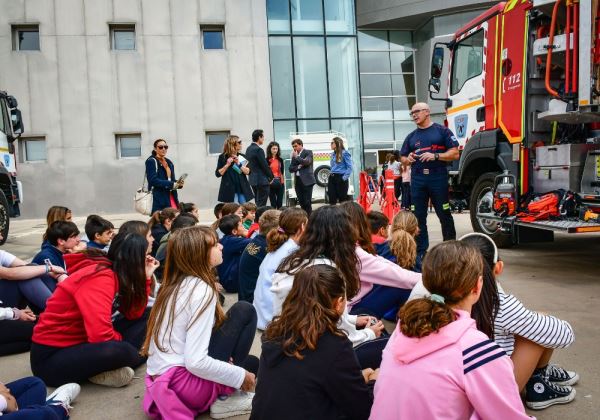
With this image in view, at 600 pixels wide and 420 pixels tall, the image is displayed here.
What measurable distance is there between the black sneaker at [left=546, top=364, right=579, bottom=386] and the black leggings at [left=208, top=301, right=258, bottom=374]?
5.47ft

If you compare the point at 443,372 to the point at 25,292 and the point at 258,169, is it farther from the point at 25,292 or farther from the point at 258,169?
the point at 258,169

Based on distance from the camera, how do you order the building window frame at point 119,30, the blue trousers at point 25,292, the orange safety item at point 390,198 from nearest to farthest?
the blue trousers at point 25,292, the orange safety item at point 390,198, the building window frame at point 119,30

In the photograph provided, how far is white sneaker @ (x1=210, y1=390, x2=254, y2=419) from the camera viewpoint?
2893mm

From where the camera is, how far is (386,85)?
2423 centimetres

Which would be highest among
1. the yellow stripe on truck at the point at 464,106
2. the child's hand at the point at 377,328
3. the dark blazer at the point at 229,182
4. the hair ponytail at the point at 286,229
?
the yellow stripe on truck at the point at 464,106

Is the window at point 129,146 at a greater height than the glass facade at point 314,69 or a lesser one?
lesser

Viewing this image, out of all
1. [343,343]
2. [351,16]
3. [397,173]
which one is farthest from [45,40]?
[343,343]

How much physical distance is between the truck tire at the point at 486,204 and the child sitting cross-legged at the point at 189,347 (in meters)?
5.20

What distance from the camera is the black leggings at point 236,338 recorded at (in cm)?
296

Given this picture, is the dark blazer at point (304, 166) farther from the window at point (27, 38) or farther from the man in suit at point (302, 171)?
the window at point (27, 38)

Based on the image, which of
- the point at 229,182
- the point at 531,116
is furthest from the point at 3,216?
the point at 531,116

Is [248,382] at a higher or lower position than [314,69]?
lower

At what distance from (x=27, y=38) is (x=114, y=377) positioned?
18041 millimetres

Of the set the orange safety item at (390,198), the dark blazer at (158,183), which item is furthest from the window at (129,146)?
the dark blazer at (158,183)
